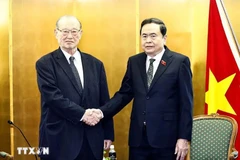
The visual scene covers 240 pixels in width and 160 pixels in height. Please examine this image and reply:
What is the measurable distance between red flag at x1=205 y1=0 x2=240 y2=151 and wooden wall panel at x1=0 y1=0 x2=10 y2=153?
2.26m

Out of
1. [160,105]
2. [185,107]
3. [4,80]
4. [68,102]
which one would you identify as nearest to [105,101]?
[68,102]

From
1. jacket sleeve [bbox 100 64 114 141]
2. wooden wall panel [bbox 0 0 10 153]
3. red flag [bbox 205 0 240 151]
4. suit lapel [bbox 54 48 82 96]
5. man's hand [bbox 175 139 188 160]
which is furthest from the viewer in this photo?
wooden wall panel [bbox 0 0 10 153]

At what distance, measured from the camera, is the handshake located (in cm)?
263

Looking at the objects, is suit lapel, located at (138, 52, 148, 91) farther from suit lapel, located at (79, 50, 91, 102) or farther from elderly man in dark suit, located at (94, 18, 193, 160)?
suit lapel, located at (79, 50, 91, 102)

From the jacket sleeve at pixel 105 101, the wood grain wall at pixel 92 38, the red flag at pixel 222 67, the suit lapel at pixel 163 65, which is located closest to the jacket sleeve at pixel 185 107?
the suit lapel at pixel 163 65

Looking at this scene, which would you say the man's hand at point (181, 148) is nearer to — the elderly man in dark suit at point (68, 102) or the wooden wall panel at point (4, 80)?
the elderly man in dark suit at point (68, 102)

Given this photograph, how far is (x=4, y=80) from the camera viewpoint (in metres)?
4.30

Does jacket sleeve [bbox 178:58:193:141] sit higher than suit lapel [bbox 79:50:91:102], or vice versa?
suit lapel [bbox 79:50:91:102]

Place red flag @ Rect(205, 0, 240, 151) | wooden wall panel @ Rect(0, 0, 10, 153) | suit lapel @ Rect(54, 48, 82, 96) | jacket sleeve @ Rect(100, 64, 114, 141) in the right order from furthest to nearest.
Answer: wooden wall panel @ Rect(0, 0, 10, 153), red flag @ Rect(205, 0, 240, 151), jacket sleeve @ Rect(100, 64, 114, 141), suit lapel @ Rect(54, 48, 82, 96)

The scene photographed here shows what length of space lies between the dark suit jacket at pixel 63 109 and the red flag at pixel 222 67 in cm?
169

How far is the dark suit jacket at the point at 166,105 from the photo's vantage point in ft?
8.51

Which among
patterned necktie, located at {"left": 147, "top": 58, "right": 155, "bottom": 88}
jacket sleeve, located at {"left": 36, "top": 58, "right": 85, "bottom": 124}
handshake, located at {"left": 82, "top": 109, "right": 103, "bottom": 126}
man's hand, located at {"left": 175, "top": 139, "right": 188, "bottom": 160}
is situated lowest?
man's hand, located at {"left": 175, "top": 139, "right": 188, "bottom": 160}

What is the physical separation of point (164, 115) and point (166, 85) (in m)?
0.21

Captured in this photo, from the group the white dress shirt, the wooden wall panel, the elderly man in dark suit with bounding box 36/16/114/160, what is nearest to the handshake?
the elderly man in dark suit with bounding box 36/16/114/160
